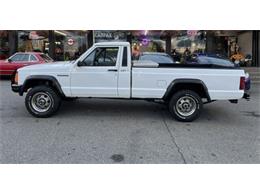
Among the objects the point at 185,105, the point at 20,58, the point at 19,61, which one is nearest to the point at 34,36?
the point at 20,58

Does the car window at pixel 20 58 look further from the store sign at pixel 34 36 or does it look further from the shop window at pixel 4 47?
the shop window at pixel 4 47

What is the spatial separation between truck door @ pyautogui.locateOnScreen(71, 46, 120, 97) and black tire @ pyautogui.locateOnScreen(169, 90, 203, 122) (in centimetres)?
142

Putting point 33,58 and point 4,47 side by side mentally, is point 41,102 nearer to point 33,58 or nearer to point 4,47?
point 33,58

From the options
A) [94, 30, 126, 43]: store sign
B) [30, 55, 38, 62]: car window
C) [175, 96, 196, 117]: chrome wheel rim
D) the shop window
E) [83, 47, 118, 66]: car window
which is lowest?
[175, 96, 196, 117]: chrome wheel rim

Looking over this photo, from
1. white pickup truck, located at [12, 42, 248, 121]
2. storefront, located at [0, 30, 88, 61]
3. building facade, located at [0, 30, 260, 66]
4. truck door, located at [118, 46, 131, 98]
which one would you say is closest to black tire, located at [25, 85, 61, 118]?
white pickup truck, located at [12, 42, 248, 121]

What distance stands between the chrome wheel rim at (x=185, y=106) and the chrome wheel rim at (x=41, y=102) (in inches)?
123

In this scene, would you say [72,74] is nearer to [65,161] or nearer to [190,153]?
[65,161]

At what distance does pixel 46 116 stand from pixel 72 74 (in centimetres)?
122

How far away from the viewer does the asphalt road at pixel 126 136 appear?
171 inches

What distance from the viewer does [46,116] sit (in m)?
6.54

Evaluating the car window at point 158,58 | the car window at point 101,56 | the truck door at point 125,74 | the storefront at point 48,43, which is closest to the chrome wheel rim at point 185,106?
the truck door at point 125,74

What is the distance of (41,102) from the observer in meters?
6.57

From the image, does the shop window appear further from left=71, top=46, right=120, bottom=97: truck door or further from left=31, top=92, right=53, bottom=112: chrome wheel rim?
left=71, top=46, right=120, bottom=97: truck door

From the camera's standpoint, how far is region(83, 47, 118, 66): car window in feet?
21.1
